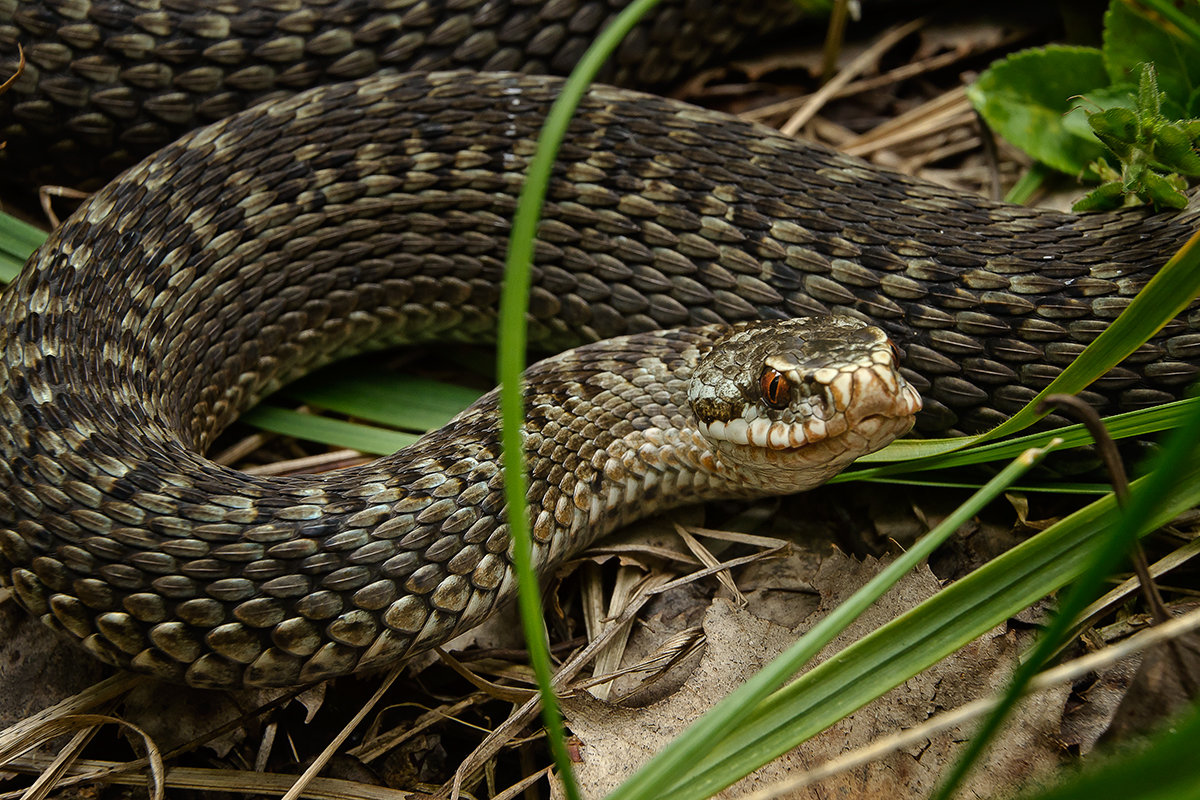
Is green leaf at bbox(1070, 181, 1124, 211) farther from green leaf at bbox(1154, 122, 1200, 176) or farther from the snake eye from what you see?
the snake eye

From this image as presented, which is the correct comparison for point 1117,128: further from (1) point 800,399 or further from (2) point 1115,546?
(2) point 1115,546

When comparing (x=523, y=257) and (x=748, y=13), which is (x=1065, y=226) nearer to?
(x=748, y=13)

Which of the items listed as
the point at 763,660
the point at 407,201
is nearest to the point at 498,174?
the point at 407,201

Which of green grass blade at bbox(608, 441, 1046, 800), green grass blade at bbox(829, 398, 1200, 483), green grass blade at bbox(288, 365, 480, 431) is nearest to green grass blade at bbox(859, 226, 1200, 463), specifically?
green grass blade at bbox(829, 398, 1200, 483)

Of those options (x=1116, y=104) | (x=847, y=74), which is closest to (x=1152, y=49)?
(x=1116, y=104)

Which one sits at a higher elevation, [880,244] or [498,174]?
[498,174]
